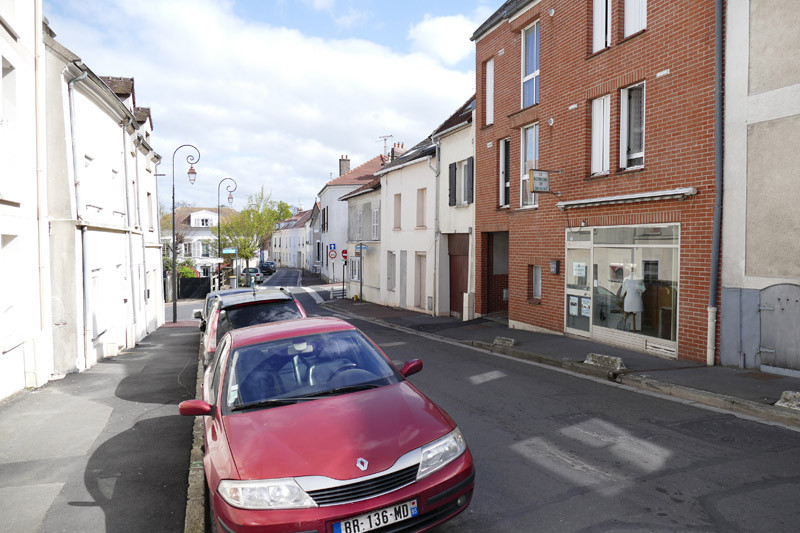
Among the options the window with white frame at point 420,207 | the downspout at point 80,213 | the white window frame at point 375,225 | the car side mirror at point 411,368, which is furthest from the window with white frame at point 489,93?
the car side mirror at point 411,368

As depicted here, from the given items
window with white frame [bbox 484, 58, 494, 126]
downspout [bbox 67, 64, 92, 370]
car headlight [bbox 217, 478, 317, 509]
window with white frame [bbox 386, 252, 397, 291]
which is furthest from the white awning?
window with white frame [bbox 386, 252, 397, 291]

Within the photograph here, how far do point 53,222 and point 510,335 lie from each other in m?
10.6

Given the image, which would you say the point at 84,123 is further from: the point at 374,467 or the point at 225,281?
the point at 225,281

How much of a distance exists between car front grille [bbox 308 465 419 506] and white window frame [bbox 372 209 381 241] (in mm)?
26015

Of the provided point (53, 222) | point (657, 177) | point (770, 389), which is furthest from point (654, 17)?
point (53, 222)

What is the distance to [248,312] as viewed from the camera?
924cm

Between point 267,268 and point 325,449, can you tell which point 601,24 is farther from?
point 267,268

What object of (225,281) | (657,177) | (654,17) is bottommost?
(225,281)

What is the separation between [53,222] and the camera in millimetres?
10664

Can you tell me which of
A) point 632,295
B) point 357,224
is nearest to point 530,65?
point 632,295

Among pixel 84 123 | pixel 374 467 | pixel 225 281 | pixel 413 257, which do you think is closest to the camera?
pixel 374 467

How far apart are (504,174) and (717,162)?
802 cm

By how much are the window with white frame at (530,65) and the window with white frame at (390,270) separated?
41.7 ft

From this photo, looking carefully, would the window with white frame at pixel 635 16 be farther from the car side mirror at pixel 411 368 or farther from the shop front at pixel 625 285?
the car side mirror at pixel 411 368
